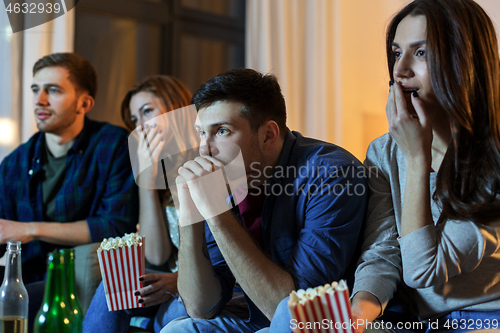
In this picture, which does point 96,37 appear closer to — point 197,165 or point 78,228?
point 78,228

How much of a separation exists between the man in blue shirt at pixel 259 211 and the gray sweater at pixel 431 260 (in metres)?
0.06

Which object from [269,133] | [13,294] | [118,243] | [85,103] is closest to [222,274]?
[118,243]

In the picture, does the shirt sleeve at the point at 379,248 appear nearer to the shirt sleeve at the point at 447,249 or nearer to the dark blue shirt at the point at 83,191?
the shirt sleeve at the point at 447,249

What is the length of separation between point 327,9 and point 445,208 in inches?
111

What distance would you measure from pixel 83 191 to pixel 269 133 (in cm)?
98

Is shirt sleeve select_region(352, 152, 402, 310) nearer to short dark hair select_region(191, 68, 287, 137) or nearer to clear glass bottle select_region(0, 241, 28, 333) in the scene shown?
short dark hair select_region(191, 68, 287, 137)

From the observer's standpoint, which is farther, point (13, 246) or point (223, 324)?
point (223, 324)

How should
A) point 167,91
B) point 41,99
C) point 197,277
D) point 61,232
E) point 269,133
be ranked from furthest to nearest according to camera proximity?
point 167,91 < point 41,99 < point 61,232 < point 269,133 < point 197,277

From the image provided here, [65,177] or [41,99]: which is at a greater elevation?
[41,99]

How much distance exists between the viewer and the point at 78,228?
1.84 metres

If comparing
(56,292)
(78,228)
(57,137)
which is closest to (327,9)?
(57,137)

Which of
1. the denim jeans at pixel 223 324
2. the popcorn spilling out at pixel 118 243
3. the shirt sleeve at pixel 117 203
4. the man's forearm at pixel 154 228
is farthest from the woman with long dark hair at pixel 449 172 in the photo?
the shirt sleeve at pixel 117 203

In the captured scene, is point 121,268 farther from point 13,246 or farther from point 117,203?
point 117,203

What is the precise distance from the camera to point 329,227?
1.12m
